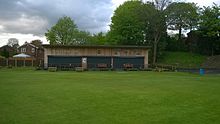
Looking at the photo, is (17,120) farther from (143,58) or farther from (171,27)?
(171,27)

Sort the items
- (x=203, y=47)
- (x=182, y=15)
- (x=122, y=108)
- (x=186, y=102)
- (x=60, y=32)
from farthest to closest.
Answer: (x=60, y=32), (x=203, y=47), (x=182, y=15), (x=186, y=102), (x=122, y=108)

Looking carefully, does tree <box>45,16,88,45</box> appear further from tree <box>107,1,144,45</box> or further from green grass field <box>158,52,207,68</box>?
green grass field <box>158,52,207,68</box>

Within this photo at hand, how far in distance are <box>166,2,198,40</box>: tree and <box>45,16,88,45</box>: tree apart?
30.7 m

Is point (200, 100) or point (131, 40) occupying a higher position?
point (131, 40)

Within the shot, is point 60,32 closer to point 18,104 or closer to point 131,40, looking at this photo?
point 131,40

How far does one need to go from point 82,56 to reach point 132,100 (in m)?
37.2

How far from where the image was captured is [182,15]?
192 ft

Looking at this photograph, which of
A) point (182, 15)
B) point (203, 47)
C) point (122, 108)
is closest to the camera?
point (122, 108)

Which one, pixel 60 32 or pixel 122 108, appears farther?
pixel 60 32

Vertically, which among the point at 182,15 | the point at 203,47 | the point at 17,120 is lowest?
the point at 17,120


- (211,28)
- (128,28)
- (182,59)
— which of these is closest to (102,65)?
(128,28)

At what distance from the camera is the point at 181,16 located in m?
58.9

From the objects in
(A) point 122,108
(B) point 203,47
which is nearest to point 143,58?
(B) point 203,47

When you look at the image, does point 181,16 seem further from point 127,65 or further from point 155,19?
point 127,65
